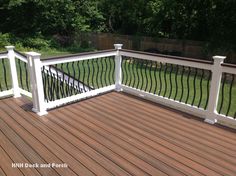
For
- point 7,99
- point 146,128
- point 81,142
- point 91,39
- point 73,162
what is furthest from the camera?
point 91,39

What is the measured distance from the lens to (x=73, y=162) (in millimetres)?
2818

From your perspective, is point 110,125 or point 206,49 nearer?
point 110,125

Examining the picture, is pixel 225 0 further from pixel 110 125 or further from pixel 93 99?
pixel 110 125

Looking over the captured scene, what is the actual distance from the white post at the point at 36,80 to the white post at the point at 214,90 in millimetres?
2624

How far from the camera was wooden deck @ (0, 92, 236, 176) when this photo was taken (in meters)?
2.73

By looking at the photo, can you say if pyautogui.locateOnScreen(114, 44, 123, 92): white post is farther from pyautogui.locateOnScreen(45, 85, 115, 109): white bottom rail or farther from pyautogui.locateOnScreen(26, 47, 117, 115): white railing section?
pyautogui.locateOnScreen(26, 47, 117, 115): white railing section

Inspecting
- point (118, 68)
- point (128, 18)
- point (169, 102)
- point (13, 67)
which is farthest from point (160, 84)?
point (128, 18)

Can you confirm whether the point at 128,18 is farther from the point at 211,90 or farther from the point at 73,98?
the point at 211,90

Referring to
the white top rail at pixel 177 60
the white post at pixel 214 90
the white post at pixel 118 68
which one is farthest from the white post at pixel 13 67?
the white post at pixel 214 90

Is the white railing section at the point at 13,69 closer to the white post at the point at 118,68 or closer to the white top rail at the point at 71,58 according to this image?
the white top rail at the point at 71,58

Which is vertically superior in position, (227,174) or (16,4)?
(16,4)

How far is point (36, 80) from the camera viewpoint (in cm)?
386

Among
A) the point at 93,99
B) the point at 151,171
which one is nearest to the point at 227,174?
the point at 151,171

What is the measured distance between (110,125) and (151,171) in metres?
1.20
